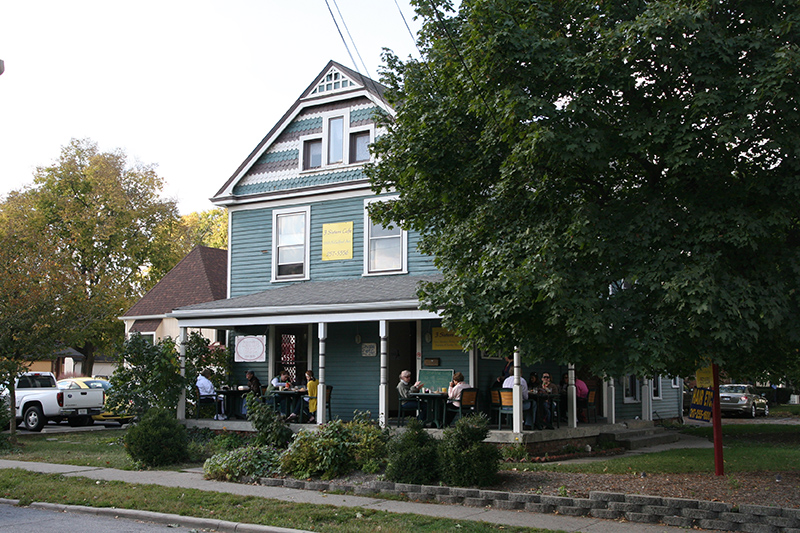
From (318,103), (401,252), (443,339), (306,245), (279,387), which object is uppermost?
(318,103)

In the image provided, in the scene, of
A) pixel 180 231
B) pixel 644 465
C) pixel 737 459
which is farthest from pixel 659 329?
pixel 180 231

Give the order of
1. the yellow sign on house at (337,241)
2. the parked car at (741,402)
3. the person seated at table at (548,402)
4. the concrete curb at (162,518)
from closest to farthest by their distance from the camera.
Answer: the concrete curb at (162,518) < the person seated at table at (548,402) < the yellow sign on house at (337,241) < the parked car at (741,402)

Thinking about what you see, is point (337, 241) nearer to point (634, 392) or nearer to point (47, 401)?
point (634, 392)

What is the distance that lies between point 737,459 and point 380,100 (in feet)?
39.3

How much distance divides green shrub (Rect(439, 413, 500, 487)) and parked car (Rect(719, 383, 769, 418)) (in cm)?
2322

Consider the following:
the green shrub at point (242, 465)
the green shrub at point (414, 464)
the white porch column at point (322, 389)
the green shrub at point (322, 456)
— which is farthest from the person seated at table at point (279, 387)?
the green shrub at point (414, 464)

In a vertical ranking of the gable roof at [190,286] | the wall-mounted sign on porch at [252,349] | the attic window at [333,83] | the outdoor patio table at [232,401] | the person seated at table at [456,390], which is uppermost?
the attic window at [333,83]

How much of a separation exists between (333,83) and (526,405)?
10793 millimetres

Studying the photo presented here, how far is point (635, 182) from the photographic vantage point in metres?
9.87

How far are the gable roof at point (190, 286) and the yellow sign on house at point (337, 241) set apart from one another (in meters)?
9.26

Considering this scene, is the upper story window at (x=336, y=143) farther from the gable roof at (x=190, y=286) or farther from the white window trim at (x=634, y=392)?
the white window trim at (x=634, y=392)

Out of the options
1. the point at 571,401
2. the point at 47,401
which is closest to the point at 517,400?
the point at 571,401

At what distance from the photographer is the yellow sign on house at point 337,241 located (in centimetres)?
1930

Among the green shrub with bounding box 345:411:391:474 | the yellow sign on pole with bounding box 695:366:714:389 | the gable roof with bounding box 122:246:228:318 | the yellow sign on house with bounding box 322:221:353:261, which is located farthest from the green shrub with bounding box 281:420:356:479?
the gable roof with bounding box 122:246:228:318
